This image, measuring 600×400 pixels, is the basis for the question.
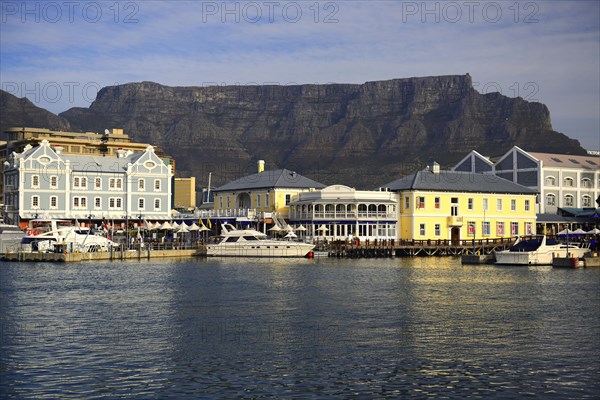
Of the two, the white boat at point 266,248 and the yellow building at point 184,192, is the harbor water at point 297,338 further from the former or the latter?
the yellow building at point 184,192

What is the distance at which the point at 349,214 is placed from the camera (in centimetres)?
9412

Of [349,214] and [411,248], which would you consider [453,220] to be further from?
[349,214]

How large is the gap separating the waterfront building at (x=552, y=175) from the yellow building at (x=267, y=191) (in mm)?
30442

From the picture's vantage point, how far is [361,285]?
54.1 metres

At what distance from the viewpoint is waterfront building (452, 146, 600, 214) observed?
115 m

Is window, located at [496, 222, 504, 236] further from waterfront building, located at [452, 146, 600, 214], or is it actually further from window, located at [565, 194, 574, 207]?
window, located at [565, 194, 574, 207]

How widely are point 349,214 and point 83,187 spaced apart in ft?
114

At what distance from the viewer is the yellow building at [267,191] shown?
10094 centimetres

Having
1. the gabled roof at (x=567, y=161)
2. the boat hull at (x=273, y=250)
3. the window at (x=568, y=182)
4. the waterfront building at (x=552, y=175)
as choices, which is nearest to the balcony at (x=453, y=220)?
the waterfront building at (x=552, y=175)

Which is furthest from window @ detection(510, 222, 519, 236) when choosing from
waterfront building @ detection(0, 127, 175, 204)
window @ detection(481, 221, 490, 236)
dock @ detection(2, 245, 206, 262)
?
waterfront building @ detection(0, 127, 175, 204)

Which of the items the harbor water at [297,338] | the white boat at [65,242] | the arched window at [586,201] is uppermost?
the arched window at [586,201]

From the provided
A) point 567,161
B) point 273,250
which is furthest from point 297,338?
point 567,161

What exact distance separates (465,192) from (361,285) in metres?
47.7

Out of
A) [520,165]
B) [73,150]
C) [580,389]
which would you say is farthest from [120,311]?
[73,150]
